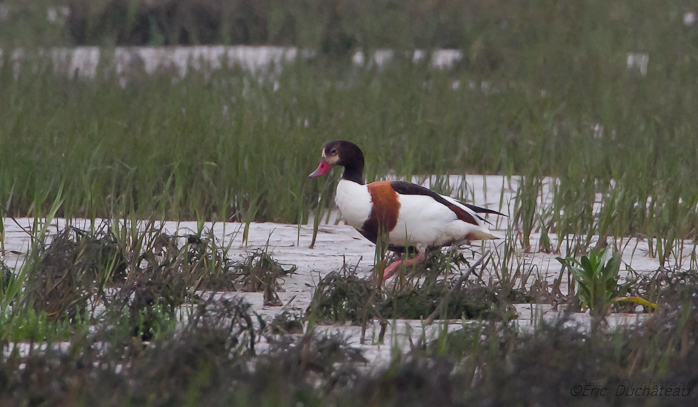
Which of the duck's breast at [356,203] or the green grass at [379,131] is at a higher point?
the green grass at [379,131]

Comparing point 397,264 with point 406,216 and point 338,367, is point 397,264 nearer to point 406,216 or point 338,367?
point 406,216

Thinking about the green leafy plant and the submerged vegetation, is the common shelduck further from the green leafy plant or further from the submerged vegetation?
the submerged vegetation

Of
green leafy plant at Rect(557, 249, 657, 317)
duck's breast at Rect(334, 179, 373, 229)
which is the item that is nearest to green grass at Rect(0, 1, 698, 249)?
duck's breast at Rect(334, 179, 373, 229)

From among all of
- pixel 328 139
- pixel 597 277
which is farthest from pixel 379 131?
pixel 597 277

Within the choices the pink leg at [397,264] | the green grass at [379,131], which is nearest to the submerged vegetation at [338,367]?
the pink leg at [397,264]

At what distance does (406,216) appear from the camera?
431 cm

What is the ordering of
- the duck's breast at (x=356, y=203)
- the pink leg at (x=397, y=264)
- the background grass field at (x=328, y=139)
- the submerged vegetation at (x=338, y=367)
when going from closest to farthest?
the submerged vegetation at (x=338, y=367) < the background grass field at (x=328, y=139) < the pink leg at (x=397, y=264) < the duck's breast at (x=356, y=203)

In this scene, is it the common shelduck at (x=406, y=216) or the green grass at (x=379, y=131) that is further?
the green grass at (x=379, y=131)

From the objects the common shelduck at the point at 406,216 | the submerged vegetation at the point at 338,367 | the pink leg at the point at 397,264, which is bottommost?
the submerged vegetation at the point at 338,367

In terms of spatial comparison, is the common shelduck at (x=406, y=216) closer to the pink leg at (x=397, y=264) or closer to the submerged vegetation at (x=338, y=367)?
the pink leg at (x=397, y=264)

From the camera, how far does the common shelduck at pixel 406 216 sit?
4.32 metres

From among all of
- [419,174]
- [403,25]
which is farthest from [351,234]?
[403,25]

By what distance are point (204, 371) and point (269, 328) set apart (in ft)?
2.92

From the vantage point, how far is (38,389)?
2191 millimetres
